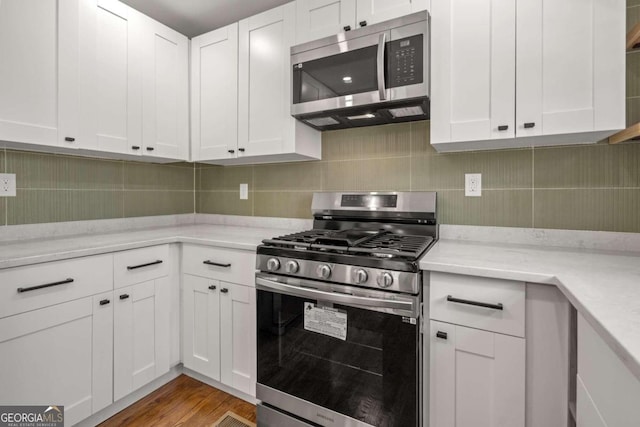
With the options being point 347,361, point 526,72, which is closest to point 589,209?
point 526,72

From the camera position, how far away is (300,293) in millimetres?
1514

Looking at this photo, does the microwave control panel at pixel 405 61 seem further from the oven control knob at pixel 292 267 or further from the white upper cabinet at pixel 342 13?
the oven control knob at pixel 292 267

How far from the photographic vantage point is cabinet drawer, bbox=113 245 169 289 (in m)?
1.72

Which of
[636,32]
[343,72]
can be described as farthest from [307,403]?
[636,32]

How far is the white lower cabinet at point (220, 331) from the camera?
178cm

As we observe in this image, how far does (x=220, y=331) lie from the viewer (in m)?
1.88

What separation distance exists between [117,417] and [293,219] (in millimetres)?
1560

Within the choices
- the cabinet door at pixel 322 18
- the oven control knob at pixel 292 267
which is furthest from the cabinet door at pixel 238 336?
the cabinet door at pixel 322 18

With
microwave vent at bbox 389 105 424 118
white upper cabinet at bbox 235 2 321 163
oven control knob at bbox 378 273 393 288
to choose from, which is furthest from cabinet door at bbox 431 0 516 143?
white upper cabinet at bbox 235 2 321 163

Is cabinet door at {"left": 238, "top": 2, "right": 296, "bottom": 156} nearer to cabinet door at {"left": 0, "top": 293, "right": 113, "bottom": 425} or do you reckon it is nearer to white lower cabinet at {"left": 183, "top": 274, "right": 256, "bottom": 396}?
white lower cabinet at {"left": 183, "top": 274, "right": 256, "bottom": 396}

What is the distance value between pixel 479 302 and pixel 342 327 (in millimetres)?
577

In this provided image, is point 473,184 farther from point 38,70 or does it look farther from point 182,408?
point 38,70

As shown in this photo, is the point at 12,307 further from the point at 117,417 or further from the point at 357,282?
the point at 357,282

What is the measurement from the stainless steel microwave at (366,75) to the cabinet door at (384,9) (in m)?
0.06
